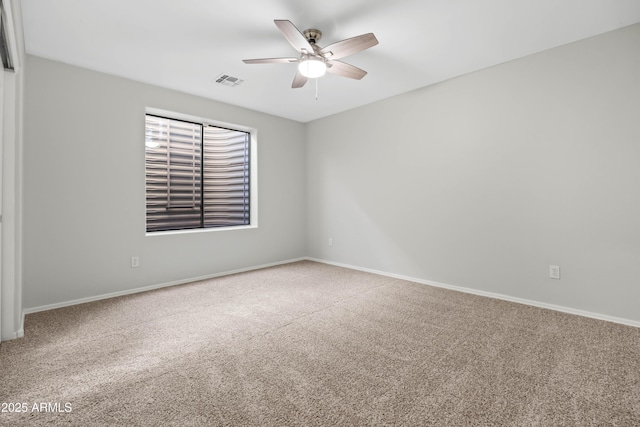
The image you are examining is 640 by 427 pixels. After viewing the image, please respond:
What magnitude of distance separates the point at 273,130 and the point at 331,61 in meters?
2.48

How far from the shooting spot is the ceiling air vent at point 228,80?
349 centimetres

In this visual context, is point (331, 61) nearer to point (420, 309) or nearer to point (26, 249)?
point (420, 309)

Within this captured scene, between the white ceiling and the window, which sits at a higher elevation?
the white ceiling

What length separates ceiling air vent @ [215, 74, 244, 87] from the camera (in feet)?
11.4

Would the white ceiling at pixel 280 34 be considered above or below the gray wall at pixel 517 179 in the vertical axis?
above

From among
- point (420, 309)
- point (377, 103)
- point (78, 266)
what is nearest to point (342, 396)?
point (420, 309)

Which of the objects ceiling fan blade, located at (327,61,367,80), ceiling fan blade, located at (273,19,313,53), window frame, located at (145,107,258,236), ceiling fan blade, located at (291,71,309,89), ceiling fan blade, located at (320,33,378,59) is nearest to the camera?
ceiling fan blade, located at (273,19,313,53)

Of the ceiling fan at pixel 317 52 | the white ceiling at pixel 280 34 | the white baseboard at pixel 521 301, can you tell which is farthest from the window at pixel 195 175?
the white baseboard at pixel 521 301

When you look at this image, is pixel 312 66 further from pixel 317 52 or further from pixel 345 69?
pixel 345 69

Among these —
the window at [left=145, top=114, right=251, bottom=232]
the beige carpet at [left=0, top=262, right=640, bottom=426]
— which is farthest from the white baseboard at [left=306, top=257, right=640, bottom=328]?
the window at [left=145, top=114, right=251, bottom=232]

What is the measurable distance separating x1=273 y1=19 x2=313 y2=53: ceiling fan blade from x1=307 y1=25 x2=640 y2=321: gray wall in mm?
2026

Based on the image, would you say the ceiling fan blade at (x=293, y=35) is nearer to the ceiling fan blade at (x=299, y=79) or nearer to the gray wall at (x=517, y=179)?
the ceiling fan blade at (x=299, y=79)

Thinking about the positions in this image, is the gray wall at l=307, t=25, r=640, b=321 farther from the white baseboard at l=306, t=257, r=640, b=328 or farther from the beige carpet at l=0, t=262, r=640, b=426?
the beige carpet at l=0, t=262, r=640, b=426

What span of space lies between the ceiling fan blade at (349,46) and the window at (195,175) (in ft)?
8.30
